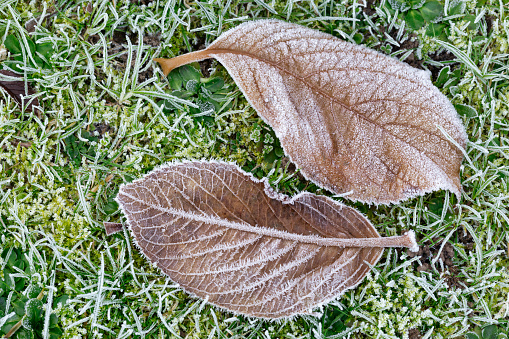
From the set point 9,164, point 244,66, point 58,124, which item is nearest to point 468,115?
point 244,66

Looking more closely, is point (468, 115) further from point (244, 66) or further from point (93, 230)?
point (93, 230)

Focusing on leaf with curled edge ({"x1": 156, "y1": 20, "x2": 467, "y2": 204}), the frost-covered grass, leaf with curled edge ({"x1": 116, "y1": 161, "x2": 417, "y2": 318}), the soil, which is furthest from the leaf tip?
the soil

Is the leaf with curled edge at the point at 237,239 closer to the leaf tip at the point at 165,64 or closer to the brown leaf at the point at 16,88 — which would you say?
the leaf tip at the point at 165,64

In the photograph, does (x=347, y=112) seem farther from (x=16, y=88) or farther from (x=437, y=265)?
(x=16, y=88)

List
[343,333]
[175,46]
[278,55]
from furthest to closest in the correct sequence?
[175,46] < [343,333] < [278,55]

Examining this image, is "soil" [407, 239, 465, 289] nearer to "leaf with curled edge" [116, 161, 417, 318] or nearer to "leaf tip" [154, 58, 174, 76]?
"leaf with curled edge" [116, 161, 417, 318]

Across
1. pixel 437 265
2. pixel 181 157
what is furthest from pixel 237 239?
pixel 437 265
